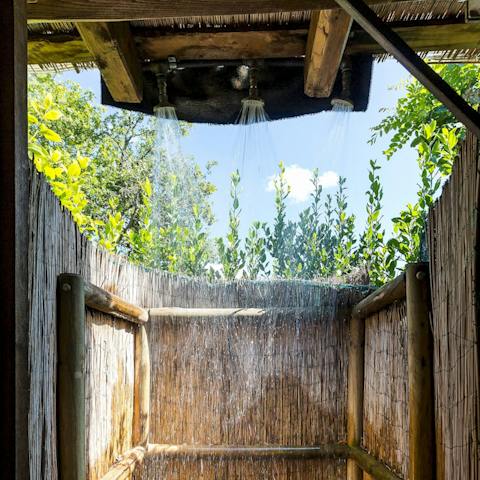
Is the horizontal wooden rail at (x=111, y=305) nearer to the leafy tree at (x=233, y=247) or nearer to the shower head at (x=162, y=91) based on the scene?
the shower head at (x=162, y=91)

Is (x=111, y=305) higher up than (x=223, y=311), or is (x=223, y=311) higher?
(x=111, y=305)

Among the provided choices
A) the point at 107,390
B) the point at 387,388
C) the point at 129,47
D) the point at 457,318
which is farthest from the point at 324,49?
the point at 107,390

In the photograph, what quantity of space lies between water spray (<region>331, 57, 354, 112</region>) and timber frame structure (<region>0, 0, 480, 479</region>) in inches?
2.1

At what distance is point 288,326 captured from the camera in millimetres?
3611

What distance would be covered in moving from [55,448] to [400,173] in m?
4.82

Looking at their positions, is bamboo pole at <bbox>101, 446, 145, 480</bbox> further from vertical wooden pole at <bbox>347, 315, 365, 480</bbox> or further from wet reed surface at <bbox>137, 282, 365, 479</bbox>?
vertical wooden pole at <bbox>347, 315, 365, 480</bbox>

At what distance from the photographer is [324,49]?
184 centimetres

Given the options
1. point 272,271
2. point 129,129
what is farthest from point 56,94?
point 272,271

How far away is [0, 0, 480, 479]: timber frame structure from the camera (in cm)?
117

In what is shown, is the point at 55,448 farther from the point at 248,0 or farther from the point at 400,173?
the point at 400,173

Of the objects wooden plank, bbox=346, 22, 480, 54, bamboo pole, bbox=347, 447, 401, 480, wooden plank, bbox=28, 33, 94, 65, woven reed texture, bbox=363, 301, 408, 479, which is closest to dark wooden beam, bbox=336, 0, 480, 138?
wooden plank, bbox=346, 22, 480, 54

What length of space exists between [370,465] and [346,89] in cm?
186
